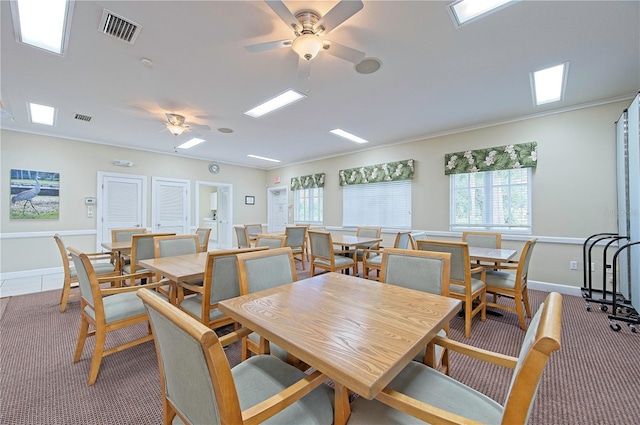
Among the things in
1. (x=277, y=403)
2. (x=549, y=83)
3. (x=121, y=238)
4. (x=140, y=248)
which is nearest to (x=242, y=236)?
(x=121, y=238)

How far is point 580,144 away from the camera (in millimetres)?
3506

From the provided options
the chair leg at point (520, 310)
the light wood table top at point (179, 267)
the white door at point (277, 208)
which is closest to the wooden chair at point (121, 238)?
the light wood table top at point (179, 267)

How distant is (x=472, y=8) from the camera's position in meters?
1.91

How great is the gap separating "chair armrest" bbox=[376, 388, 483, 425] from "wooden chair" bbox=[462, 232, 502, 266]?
318 cm

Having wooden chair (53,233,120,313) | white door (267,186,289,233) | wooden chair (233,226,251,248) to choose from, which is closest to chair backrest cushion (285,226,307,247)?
wooden chair (233,226,251,248)

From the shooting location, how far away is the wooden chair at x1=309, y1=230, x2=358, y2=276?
138 inches

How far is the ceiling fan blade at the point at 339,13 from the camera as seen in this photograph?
5.13 feet

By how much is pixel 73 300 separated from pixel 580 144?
7.18m

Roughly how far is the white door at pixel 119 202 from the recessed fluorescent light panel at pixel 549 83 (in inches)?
284

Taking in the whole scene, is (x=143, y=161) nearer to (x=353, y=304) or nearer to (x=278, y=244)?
(x=278, y=244)

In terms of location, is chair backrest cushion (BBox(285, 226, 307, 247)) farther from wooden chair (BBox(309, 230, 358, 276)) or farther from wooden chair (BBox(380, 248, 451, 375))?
wooden chair (BBox(380, 248, 451, 375))

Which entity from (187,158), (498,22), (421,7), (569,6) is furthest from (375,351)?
(187,158)

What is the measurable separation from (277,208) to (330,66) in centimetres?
599

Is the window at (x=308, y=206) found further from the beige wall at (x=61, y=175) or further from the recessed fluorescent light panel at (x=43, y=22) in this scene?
the recessed fluorescent light panel at (x=43, y=22)
